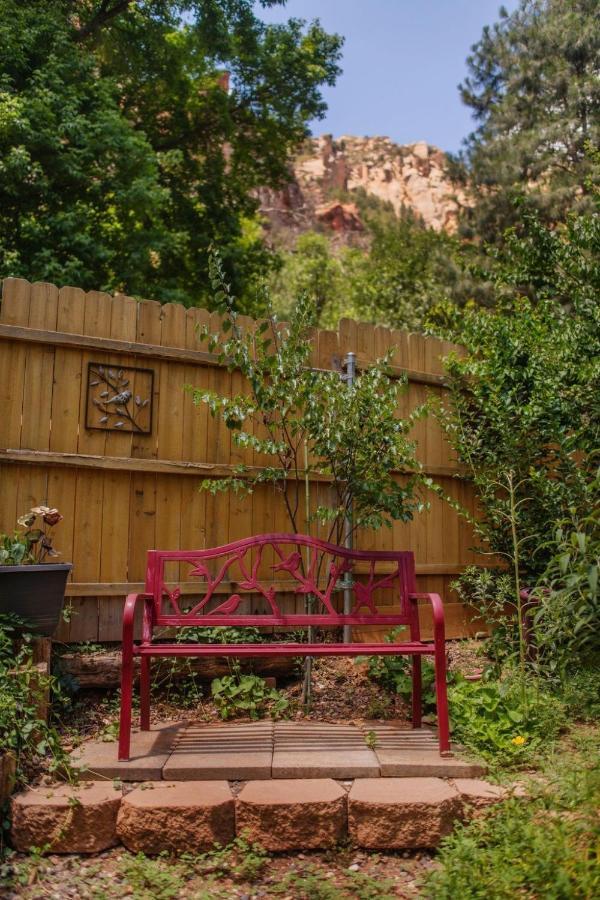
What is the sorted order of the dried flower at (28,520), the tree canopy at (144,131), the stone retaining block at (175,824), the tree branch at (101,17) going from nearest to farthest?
the stone retaining block at (175,824), the dried flower at (28,520), the tree canopy at (144,131), the tree branch at (101,17)

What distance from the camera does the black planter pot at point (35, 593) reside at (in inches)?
136

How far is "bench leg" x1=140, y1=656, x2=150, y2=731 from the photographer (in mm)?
3586

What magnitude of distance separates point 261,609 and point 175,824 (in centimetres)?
193

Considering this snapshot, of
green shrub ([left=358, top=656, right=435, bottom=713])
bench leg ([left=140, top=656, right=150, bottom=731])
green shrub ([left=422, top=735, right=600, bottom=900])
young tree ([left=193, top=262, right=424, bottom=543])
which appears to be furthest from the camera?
young tree ([left=193, top=262, right=424, bottom=543])

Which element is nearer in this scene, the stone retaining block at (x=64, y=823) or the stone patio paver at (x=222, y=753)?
the stone retaining block at (x=64, y=823)

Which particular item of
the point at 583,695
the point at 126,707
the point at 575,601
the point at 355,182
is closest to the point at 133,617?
the point at 126,707

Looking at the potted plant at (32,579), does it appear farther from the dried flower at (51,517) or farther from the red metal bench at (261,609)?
the red metal bench at (261,609)

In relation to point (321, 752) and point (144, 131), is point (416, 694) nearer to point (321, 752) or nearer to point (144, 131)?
point (321, 752)

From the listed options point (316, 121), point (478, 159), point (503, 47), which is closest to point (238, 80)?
point (316, 121)

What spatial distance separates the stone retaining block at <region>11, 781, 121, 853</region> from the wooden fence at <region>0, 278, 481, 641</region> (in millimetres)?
1341

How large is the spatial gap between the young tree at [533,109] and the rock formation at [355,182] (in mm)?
27937

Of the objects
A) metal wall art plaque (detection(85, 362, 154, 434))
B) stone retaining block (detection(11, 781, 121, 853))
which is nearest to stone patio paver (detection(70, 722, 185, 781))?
stone retaining block (detection(11, 781, 121, 853))

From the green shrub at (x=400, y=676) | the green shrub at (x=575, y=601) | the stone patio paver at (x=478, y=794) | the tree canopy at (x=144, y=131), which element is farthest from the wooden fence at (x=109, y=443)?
the tree canopy at (x=144, y=131)

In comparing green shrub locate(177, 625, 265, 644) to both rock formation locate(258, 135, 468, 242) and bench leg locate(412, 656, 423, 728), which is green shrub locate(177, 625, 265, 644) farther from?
rock formation locate(258, 135, 468, 242)
